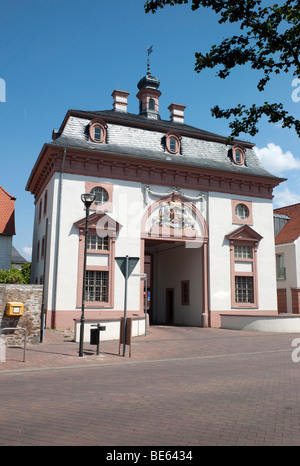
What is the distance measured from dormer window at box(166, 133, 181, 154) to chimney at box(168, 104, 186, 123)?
750 cm

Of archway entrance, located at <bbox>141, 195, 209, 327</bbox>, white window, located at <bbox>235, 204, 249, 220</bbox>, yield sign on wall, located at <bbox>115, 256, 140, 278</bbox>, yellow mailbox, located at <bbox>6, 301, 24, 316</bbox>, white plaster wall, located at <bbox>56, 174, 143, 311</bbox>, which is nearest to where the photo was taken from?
yield sign on wall, located at <bbox>115, 256, 140, 278</bbox>

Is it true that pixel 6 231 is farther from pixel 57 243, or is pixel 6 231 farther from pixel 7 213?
pixel 57 243

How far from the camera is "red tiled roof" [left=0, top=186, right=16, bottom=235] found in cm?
3022

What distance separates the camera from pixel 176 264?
96.8 feet

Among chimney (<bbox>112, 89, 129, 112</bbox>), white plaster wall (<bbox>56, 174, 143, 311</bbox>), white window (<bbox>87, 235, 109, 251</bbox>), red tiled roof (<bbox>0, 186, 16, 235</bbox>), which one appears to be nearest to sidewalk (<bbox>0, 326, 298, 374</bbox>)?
white plaster wall (<bbox>56, 174, 143, 311</bbox>)

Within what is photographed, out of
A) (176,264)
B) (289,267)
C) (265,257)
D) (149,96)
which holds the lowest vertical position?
(176,264)

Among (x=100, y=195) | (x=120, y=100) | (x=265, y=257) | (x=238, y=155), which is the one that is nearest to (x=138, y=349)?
(x=100, y=195)

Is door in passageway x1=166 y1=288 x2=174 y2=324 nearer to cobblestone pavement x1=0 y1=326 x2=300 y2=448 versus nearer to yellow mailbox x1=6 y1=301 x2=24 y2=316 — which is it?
cobblestone pavement x1=0 y1=326 x2=300 y2=448

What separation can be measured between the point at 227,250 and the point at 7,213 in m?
16.4

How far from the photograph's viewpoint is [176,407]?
685 cm

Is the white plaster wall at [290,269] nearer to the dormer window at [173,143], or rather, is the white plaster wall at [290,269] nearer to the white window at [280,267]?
the white window at [280,267]

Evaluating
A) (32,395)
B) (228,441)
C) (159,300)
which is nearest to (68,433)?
(228,441)

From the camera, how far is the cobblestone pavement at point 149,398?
17.5 feet

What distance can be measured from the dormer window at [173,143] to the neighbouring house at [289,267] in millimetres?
12719
